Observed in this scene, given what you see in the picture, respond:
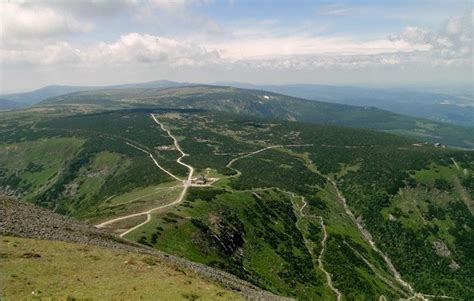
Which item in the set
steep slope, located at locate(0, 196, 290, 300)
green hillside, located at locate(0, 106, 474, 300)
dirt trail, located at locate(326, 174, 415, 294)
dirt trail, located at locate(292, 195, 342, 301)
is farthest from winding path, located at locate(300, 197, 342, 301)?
steep slope, located at locate(0, 196, 290, 300)

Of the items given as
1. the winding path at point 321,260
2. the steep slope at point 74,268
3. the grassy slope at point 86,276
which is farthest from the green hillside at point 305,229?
the grassy slope at point 86,276

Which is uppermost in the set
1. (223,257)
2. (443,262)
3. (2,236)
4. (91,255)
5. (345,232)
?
(2,236)

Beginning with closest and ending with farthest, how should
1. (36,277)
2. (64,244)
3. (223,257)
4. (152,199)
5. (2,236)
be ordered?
(36,277)
(2,236)
(64,244)
(223,257)
(152,199)

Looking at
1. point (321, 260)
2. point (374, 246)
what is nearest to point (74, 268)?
point (321, 260)

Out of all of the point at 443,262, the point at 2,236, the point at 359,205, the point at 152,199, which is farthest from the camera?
the point at 359,205

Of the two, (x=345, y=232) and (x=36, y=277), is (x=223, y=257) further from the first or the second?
(x=345, y=232)

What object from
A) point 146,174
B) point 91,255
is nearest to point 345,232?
point 146,174

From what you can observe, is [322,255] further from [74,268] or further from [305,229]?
[74,268]

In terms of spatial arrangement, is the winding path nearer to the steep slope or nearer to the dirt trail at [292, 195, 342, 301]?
the dirt trail at [292, 195, 342, 301]
